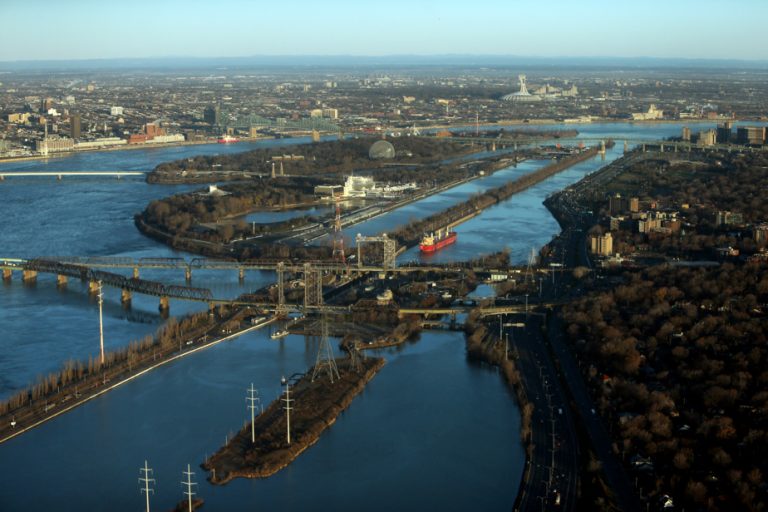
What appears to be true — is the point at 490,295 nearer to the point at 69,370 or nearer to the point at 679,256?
the point at 679,256

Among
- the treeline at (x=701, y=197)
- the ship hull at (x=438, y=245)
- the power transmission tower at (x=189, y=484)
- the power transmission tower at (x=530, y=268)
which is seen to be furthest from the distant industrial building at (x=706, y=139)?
the power transmission tower at (x=189, y=484)

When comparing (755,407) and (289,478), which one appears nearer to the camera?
(289,478)

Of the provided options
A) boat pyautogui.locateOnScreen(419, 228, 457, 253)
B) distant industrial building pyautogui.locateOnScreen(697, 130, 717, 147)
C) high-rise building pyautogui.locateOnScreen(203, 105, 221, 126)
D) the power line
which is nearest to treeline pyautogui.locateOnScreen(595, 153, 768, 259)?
distant industrial building pyautogui.locateOnScreen(697, 130, 717, 147)

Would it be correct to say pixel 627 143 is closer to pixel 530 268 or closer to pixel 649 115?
pixel 649 115

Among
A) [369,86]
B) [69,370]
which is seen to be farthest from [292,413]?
[369,86]

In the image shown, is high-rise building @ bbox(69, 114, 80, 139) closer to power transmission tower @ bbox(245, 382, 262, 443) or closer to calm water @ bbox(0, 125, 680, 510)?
calm water @ bbox(0, 125, 680, 510)

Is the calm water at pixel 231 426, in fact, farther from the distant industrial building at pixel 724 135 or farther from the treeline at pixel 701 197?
the distant industrial building at pixel 724 135

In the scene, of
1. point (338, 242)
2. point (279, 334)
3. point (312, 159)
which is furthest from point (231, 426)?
point (312, 159)
